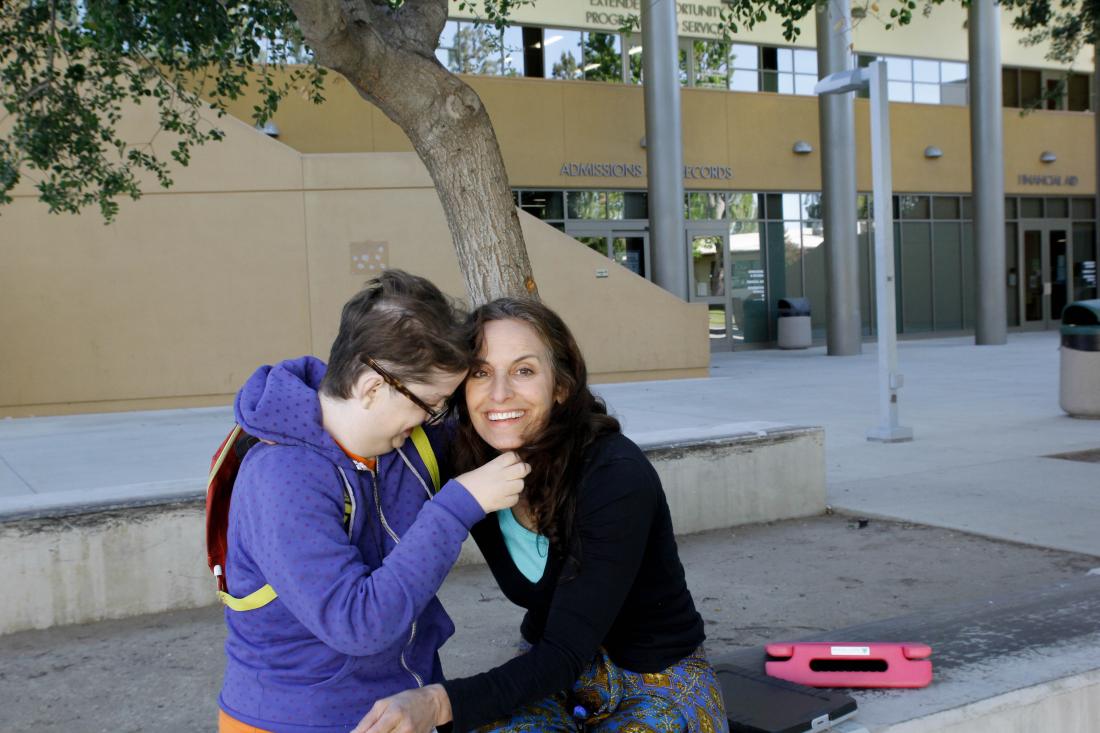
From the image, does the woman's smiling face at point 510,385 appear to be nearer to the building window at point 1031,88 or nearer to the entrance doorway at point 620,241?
the entrance doorway at point 620,241

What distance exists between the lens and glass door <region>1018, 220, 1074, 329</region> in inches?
1113

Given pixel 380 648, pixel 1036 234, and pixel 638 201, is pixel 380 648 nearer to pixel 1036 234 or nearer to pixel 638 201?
pixel 638 201

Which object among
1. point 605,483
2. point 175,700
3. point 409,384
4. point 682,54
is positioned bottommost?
point 175,700

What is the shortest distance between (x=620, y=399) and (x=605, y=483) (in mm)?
11894

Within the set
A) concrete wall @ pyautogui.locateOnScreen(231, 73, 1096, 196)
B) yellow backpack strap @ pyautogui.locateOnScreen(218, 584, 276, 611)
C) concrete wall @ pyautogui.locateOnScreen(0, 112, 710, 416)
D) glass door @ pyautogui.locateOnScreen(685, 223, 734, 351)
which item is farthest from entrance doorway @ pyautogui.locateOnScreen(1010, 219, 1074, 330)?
yellow backpack strap @ pyautogui.locateOnScreen(218, 584, 276, 611)

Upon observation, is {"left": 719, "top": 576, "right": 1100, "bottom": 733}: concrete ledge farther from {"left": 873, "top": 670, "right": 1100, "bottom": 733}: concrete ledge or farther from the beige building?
the beige building

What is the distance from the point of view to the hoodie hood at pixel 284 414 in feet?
6.52

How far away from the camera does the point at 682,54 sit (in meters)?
24.0

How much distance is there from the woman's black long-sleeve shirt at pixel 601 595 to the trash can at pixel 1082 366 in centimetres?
969

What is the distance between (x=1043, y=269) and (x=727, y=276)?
10.2 metres

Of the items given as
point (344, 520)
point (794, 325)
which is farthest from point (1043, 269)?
point (344, 520)

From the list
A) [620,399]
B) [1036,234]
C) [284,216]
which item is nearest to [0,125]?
[284,216]

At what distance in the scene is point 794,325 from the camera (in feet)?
78.0

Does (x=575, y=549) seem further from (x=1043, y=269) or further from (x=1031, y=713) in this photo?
(x=1043, y=269)
